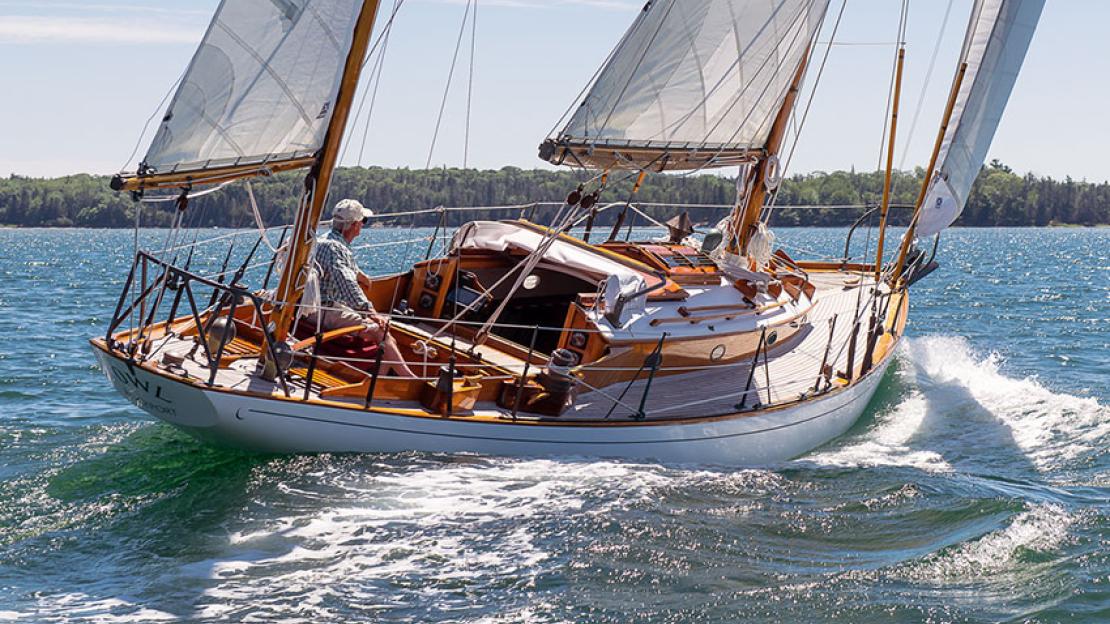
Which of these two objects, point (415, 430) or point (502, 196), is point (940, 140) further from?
point (502, 196)

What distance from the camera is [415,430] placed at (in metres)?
11.1

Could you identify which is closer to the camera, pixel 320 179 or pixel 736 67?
pixel 320 179

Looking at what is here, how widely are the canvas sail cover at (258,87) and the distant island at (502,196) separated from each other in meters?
26.2

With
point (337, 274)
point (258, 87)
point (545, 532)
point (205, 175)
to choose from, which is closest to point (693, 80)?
point (337, 274)

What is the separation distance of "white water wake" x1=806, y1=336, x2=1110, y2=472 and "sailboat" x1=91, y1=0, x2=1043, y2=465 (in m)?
0.60

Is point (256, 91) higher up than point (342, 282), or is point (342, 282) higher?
point (256, 91)

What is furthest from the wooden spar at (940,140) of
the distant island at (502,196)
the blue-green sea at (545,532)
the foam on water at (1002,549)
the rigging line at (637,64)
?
the distant island at (502,196)

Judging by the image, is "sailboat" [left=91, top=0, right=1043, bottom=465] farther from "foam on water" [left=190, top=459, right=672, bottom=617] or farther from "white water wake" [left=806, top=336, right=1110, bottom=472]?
"white water wake" [left=806, top=336, right=1110, bottom=472]

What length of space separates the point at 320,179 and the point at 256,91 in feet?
→ 3.58

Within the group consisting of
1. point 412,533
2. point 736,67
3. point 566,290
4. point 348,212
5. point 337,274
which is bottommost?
point 412,533

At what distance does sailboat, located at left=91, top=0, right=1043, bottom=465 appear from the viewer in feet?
34.9

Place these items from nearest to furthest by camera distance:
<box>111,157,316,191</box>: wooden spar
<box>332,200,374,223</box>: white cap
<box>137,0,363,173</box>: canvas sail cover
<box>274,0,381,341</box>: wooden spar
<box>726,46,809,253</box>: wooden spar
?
<box>111,157,316,191</box>: wooden spar
<box>137,0,363,173</box>: canvas sail cover
<box>274,0,381,341</box>: wooden spar
<box>332,200,374,223</box>: white cap
<box>726,46,809,253</box>: wooden spar

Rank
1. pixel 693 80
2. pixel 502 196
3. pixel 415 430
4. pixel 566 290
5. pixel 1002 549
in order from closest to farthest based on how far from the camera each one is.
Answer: pixel 1002 549
pixel 415 430
pixel 693 80
pixel 566 290
pixel 502 196

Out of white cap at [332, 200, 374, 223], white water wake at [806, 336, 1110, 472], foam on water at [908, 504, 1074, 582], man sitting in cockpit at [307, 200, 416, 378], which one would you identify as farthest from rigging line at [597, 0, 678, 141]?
foam on water at [908, 504, 1074, 582]
